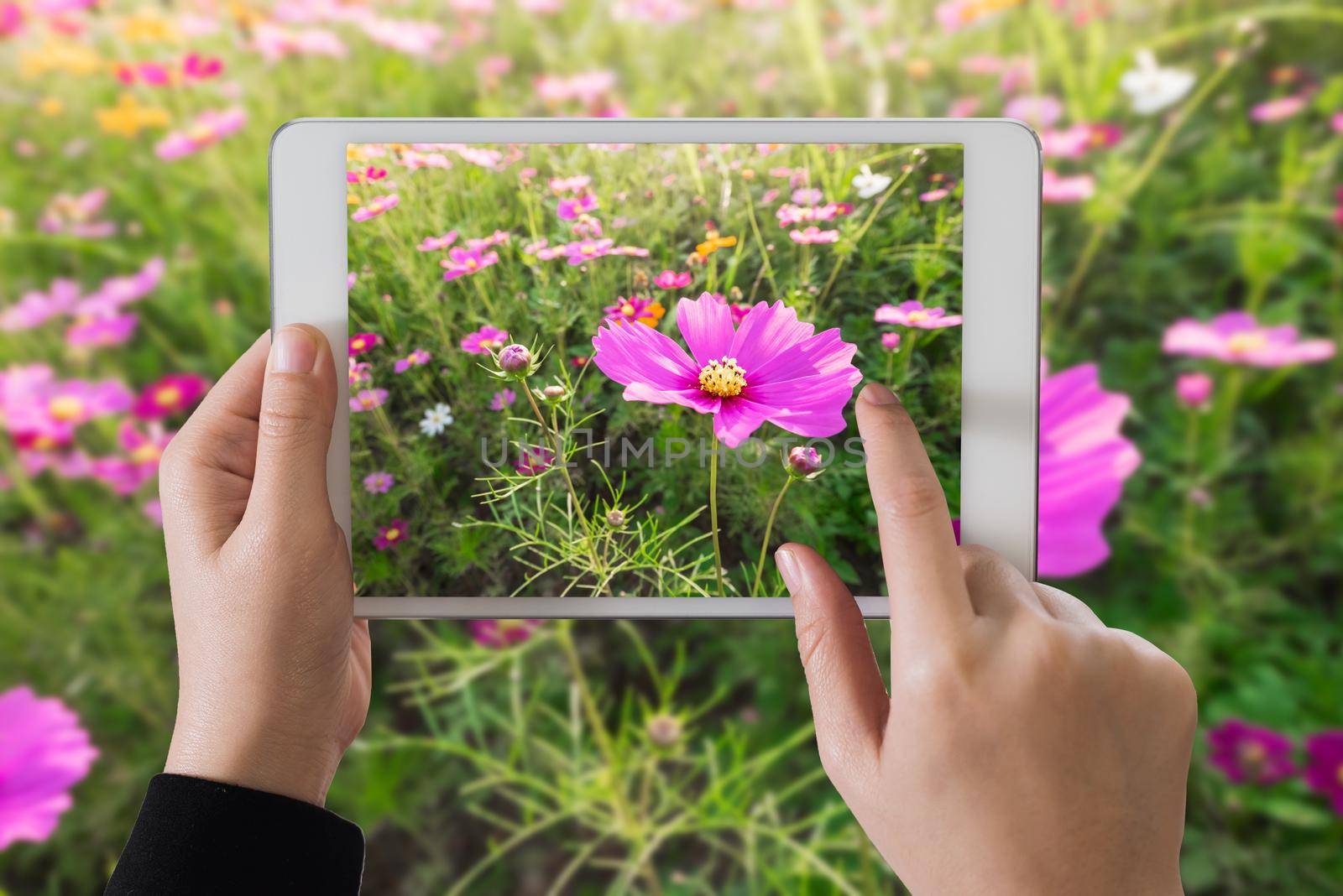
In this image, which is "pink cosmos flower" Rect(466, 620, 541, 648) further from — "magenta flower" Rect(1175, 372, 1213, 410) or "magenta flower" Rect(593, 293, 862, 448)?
"magenta flower" Rect(1175, 372, 1213, 410)

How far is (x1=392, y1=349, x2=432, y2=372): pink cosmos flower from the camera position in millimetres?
447

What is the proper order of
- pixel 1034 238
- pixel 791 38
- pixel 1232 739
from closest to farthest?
pixel 1034 238
pixel 1232 739
pixel 791 38

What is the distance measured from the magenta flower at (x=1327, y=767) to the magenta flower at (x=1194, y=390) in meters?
0.24

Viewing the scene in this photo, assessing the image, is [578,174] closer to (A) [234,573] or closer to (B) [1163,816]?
(A) [234,573]

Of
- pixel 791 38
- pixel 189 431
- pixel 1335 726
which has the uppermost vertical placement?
pixel 791 38

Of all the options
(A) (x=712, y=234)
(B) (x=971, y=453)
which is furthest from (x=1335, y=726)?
(A) (x=712, y=234)

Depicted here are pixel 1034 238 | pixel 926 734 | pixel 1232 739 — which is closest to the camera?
pixel 926 734

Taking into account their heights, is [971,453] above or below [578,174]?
below

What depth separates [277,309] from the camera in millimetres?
444

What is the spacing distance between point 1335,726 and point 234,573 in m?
0.72

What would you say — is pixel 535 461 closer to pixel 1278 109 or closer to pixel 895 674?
pixel 895 674

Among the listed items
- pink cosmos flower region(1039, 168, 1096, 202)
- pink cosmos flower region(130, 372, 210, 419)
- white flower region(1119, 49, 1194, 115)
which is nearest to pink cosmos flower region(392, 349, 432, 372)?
pink cosmos flower region(130, 372, 210, 419)

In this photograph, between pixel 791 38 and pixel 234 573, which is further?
pixel 791 38

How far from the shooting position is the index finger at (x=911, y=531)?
35 cm
